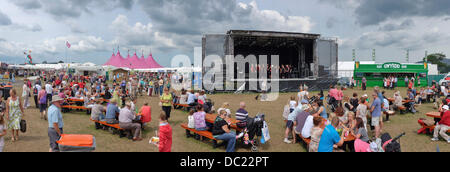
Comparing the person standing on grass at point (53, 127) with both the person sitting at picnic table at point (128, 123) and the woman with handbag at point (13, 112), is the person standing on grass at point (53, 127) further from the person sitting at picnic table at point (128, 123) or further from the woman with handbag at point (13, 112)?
the woman with handbag at point (13, 112)

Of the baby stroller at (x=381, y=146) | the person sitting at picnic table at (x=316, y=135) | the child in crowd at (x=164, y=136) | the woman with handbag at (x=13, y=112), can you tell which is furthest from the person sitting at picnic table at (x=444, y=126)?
the woman with handbag at (x=13, y=112)

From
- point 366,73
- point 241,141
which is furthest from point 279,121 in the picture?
point 366,73

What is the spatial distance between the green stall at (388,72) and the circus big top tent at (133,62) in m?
31.4

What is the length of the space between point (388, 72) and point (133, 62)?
34728mm

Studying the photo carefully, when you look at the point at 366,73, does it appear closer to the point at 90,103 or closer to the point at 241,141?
the point at 241,141

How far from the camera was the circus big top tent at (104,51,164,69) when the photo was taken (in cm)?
3516

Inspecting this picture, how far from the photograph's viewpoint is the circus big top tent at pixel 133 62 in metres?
35.2

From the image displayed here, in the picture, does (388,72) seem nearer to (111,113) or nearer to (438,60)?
(111,113)

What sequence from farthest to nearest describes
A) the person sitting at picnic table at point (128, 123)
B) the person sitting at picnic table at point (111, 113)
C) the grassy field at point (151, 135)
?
the person sitting at picnic table at point (111, 113)
the person sitting at picnic table at point (128, 123)
the grassy field at point (151, 135)

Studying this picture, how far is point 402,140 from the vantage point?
20.4ft

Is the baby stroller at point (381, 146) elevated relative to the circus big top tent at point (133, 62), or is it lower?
lower

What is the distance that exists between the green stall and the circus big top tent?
31.4 metres

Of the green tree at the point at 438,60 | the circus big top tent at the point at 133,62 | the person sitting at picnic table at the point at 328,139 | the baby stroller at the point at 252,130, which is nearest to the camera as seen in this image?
the person sitting at picnic table at the point at 328,139

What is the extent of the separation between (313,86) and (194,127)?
1504 cm
